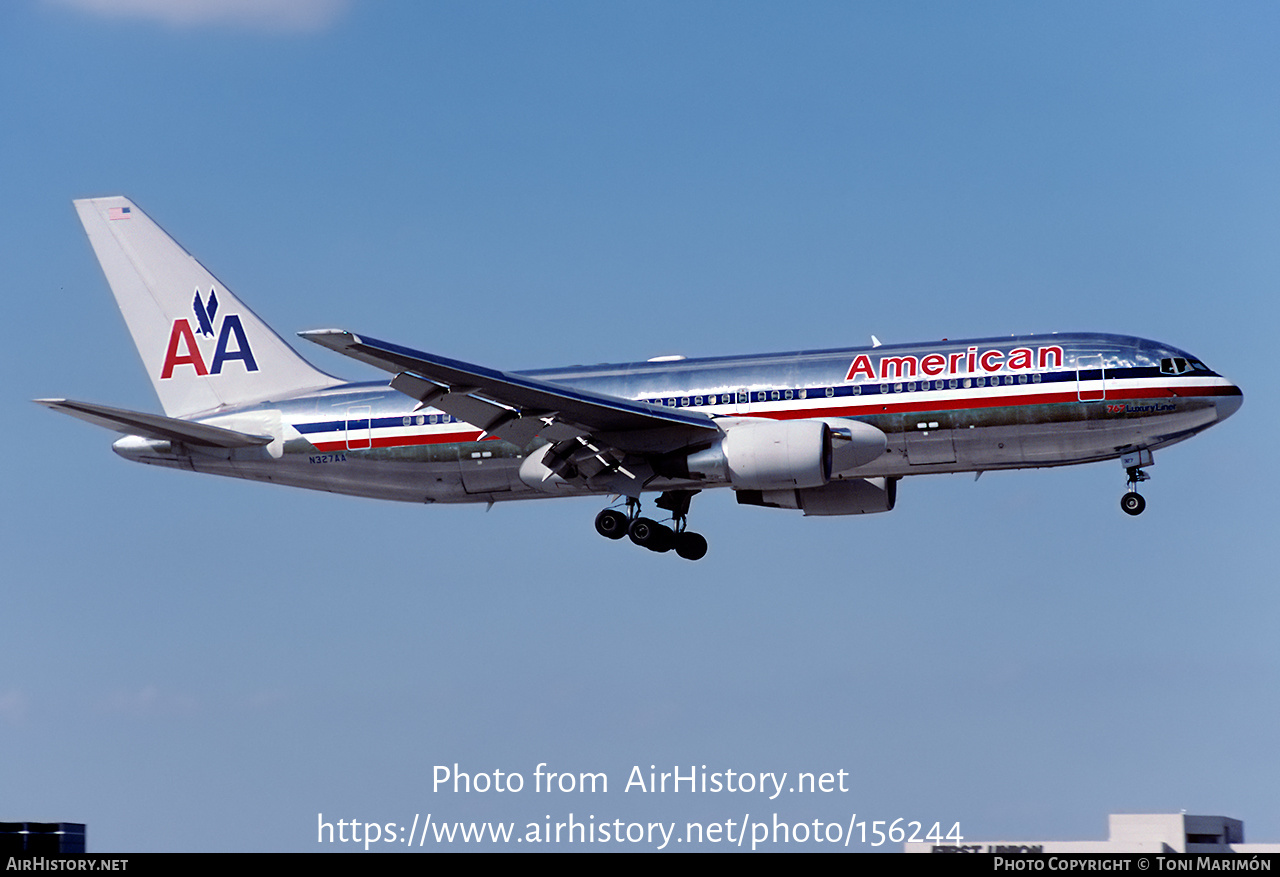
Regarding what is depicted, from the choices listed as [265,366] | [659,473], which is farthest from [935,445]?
[265,366]

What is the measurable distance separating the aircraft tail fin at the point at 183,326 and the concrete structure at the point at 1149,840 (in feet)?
81.4

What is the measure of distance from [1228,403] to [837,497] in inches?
443

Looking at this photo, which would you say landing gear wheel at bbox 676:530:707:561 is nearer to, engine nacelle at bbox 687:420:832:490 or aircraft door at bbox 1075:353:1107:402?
engine nacelle at bbox 687:420:832:490

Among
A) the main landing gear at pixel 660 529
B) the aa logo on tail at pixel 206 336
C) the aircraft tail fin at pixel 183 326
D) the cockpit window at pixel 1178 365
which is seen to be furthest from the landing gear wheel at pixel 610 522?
the cockpit window at pixel 1178 365

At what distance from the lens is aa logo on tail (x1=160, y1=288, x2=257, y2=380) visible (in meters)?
54.4

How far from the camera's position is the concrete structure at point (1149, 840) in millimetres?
54469

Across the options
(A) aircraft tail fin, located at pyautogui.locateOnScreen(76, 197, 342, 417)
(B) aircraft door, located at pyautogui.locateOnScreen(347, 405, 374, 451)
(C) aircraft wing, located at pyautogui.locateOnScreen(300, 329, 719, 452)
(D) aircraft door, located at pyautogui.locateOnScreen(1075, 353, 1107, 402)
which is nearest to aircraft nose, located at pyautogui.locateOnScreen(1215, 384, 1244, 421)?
(D) aircraft door, located at pyautogui.locateOnScreen(1075, 353, 1107, 402)

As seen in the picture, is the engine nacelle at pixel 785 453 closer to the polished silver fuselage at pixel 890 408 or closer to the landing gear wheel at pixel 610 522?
the polished silver fuselage at pixel 890 408

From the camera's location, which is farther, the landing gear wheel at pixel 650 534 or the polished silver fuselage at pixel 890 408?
the landing gear wheel at pixel 650 534

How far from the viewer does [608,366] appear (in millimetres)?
49125

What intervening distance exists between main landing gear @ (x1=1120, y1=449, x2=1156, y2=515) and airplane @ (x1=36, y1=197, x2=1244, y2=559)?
1.8 inches

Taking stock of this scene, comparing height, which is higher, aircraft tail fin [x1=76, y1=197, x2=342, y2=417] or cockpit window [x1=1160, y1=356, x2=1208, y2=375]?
aircraft tail fin [x1=76, y1=197, x2=342, y2=417]
